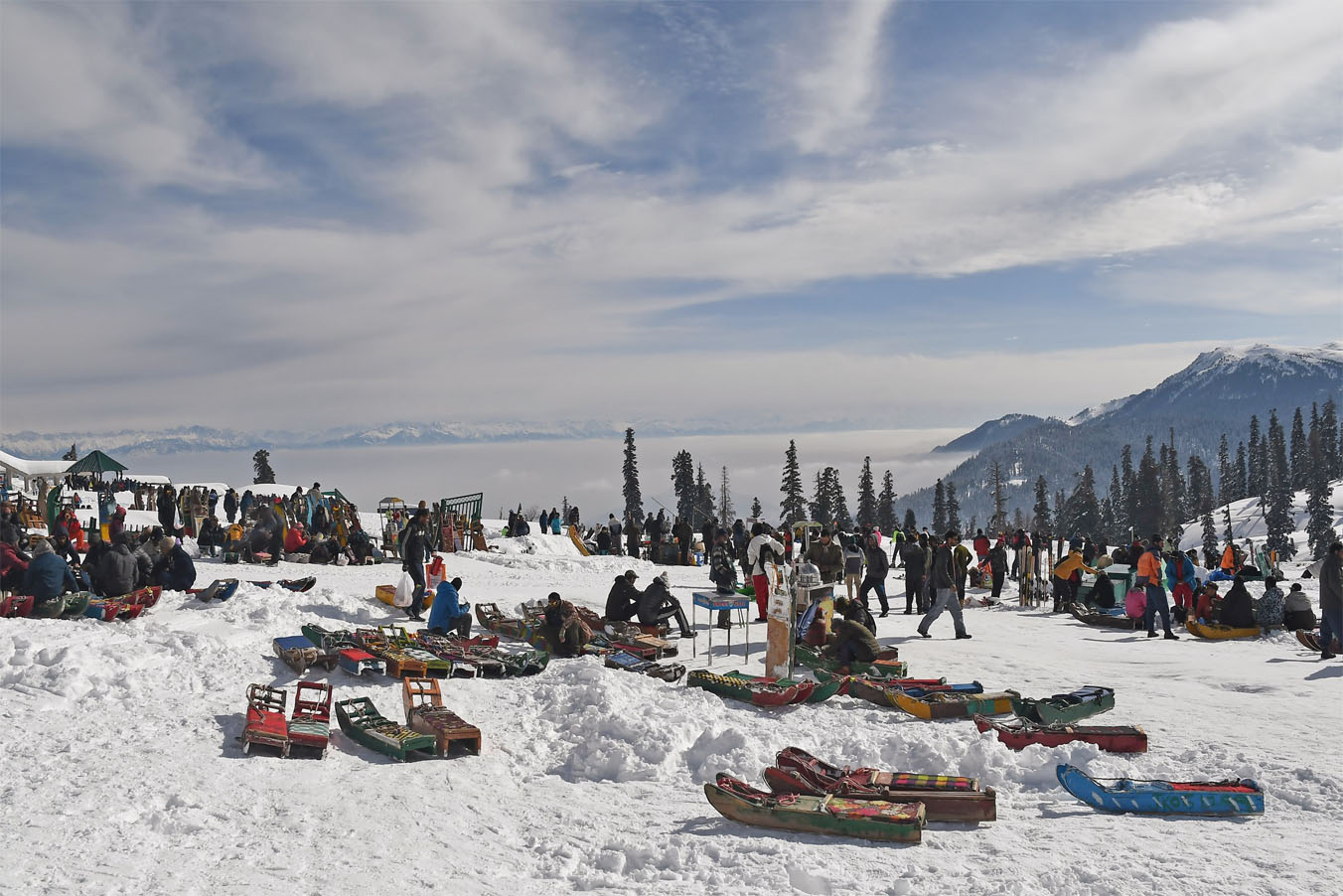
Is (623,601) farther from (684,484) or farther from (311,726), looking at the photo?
(684,484)

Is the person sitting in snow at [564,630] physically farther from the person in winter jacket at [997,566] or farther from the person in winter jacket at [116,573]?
the person in winter jacket at [997,566]

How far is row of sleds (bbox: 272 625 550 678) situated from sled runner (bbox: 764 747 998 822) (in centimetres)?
523

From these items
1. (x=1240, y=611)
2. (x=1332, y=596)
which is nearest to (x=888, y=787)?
(x=1332, y=596)

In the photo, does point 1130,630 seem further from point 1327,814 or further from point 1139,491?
point 1139,491

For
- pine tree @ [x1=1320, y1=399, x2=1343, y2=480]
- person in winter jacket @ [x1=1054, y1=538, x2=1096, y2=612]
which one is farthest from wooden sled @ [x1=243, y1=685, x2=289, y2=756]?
pine tree @ [x1=1320, y1=399, x2=1343, y2=480]

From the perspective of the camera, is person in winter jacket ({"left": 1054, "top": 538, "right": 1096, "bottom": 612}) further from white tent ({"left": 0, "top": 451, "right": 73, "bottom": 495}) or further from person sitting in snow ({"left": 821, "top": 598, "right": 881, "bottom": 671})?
white tent ({"left": 0, "top": 451, "right": 73, "bottom": 495})

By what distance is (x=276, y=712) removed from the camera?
9.95m

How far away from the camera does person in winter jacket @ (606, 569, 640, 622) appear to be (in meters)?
16.0

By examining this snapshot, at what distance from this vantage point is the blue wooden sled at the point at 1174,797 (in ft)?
25.3

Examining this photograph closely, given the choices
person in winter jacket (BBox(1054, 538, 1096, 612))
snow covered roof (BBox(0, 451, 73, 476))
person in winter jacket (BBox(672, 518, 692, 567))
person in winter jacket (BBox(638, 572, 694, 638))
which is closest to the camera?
person in winter jacket (BBox(638, 572, 694, 638))

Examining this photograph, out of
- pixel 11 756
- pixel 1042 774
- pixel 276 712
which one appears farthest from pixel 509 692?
pixel 1042 774

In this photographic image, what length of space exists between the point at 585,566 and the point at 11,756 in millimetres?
18657

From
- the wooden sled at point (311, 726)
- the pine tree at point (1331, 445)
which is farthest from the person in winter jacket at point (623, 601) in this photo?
the pine tree at point (1331, 445)

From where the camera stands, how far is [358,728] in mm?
9789
